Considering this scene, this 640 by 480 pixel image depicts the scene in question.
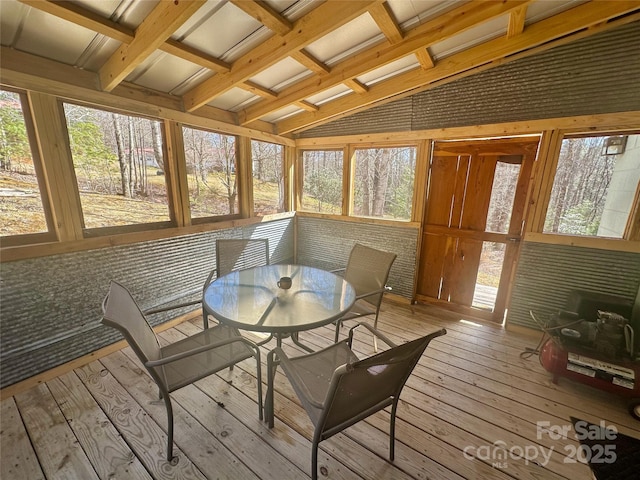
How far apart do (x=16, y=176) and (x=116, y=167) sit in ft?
1.87

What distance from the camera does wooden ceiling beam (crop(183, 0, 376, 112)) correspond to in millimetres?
1428

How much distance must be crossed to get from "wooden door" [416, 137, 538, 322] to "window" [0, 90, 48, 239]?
3.55 metres

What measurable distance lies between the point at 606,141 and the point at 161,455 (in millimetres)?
4041

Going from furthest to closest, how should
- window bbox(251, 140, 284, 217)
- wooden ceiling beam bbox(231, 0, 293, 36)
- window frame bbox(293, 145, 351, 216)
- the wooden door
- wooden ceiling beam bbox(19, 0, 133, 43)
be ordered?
window frame bbox(293, 145, 351, 216) < window bbox(251, 140, 284, 217) < the wooden door < wooden ceiling beam bbox(231, 0, 293, 36) < wooden ceiling beam bbox(19, 0, 133, 43)

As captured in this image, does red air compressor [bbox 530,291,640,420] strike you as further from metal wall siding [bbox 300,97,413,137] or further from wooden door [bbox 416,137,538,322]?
metal wall siding [bbox 300,97,413,137]

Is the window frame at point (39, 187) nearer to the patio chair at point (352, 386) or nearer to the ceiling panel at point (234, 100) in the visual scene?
the ceiling panel at point (234, 100)

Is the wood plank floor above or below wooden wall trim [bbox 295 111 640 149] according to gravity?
below

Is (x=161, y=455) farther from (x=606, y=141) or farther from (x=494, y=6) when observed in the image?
(x=606, y=141)

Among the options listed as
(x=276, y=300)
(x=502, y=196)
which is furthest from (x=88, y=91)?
(x=502, y=196)

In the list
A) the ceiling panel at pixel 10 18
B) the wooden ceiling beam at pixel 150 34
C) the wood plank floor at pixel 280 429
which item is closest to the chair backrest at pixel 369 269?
the wood plank floor at pixel 280 429

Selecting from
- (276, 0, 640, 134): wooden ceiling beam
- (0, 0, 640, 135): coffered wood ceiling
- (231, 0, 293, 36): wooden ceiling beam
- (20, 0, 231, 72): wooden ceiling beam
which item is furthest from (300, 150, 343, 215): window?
(231, 0, 293, 36): wooden ceiling beam

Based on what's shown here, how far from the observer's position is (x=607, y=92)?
209cm

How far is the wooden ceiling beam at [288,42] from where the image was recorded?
1.43 meters

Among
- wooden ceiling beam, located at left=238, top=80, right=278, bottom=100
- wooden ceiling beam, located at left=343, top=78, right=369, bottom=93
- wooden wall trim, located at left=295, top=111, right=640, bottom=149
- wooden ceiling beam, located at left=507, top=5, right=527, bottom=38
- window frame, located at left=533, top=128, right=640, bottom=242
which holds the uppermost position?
wooden ceiling beam, located at left=507, top=5, right=527, bottom=38
